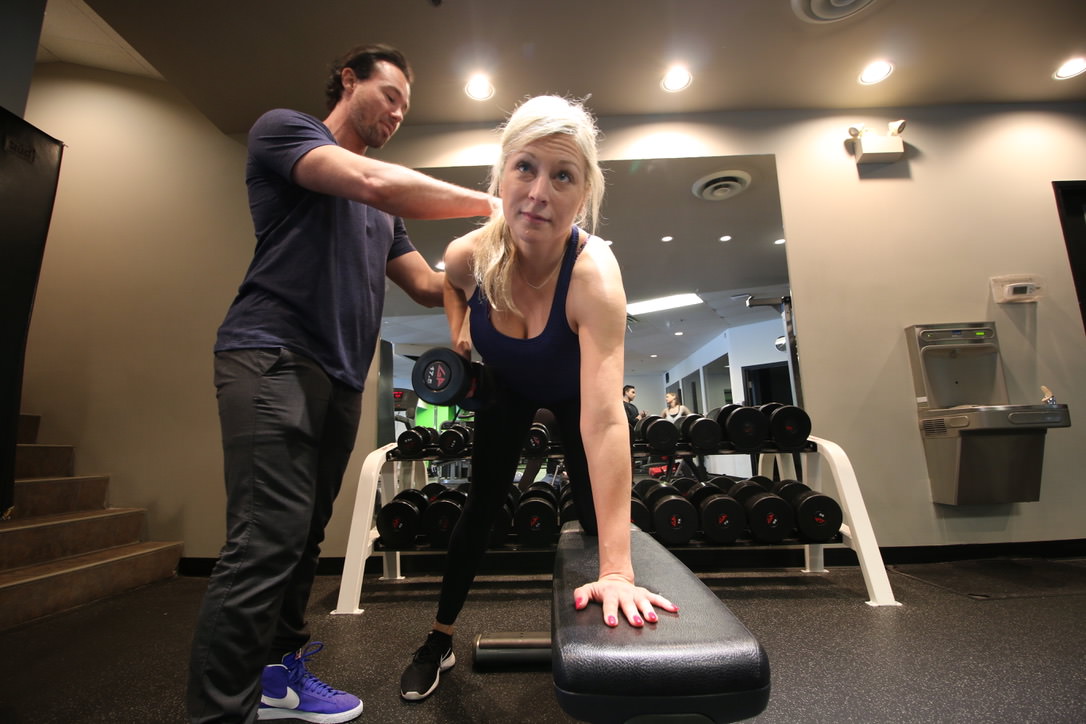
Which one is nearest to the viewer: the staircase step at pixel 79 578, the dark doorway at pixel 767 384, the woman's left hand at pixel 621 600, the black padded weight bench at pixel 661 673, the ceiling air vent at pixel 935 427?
the black padded weight bench at pixel 661 673

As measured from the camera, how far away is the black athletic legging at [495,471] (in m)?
1.17

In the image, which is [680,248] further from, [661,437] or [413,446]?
[413,446]

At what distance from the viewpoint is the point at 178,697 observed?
135 cm

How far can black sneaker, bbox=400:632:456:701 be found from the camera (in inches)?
50.3

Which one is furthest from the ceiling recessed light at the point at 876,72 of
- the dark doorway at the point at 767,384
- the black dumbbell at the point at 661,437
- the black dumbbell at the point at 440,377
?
the black dumbbell at the point at 440,377

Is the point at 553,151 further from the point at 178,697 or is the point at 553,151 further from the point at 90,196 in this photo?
the point at 90,196

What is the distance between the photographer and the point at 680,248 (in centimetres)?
377

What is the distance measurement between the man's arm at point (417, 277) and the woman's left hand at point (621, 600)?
2.76 ft

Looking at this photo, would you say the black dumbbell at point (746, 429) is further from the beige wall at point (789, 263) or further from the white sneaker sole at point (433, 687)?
the white sneaker sole at point (433, 687)

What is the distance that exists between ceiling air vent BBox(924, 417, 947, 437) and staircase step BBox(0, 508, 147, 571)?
14.2ft

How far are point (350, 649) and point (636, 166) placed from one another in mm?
2876

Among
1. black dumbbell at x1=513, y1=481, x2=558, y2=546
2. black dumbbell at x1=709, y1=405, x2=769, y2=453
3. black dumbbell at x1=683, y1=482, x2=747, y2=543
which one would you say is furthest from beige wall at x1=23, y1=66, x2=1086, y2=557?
black dumbbell at x1=513, y1=481, x2=558, y2=546

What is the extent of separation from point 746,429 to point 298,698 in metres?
2.03

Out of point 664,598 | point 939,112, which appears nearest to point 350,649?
point 664,598
